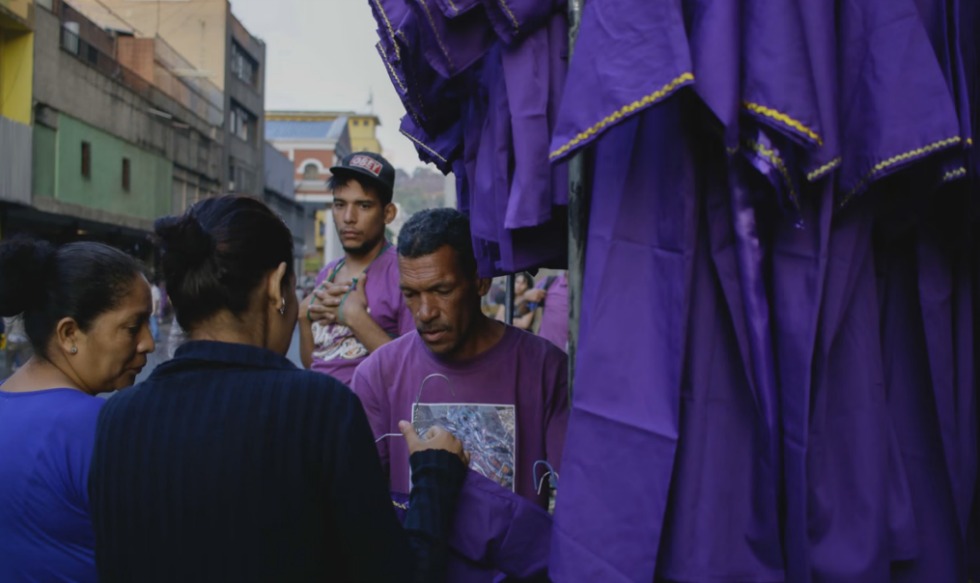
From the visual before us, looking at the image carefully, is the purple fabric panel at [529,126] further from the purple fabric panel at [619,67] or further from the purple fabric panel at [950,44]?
the purple fabric panel at [950,44]

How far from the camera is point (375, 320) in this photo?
4.04m

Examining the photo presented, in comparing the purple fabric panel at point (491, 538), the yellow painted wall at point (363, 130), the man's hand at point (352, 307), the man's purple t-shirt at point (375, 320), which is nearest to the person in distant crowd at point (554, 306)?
the man's purple t-shirt at point (375, 320)

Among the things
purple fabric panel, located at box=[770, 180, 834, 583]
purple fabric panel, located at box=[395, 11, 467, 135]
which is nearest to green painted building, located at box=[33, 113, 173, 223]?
purple fabric panel, located at box=[395, 11, 467, 135]

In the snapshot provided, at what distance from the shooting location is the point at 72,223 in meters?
23.1

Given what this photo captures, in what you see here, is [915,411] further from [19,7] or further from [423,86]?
[19,7]

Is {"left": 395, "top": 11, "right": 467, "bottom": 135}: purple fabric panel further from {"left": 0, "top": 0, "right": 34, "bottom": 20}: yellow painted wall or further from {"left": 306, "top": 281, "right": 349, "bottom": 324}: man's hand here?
{"left": 0, "top": 0, "right": 34, "bottom": 20}: yellow painted wall

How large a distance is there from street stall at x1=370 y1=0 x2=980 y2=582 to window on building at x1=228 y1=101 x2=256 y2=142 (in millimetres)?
38397

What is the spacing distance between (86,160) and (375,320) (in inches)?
870

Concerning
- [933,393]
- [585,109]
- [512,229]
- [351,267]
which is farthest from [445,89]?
[351,267]

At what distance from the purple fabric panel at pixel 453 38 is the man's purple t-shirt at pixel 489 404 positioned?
972mm

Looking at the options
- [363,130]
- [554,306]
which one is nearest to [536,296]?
[554,306]

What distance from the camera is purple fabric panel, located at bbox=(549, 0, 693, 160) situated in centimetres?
148

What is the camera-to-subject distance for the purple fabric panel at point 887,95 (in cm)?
151

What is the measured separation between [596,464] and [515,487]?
2.89ft
